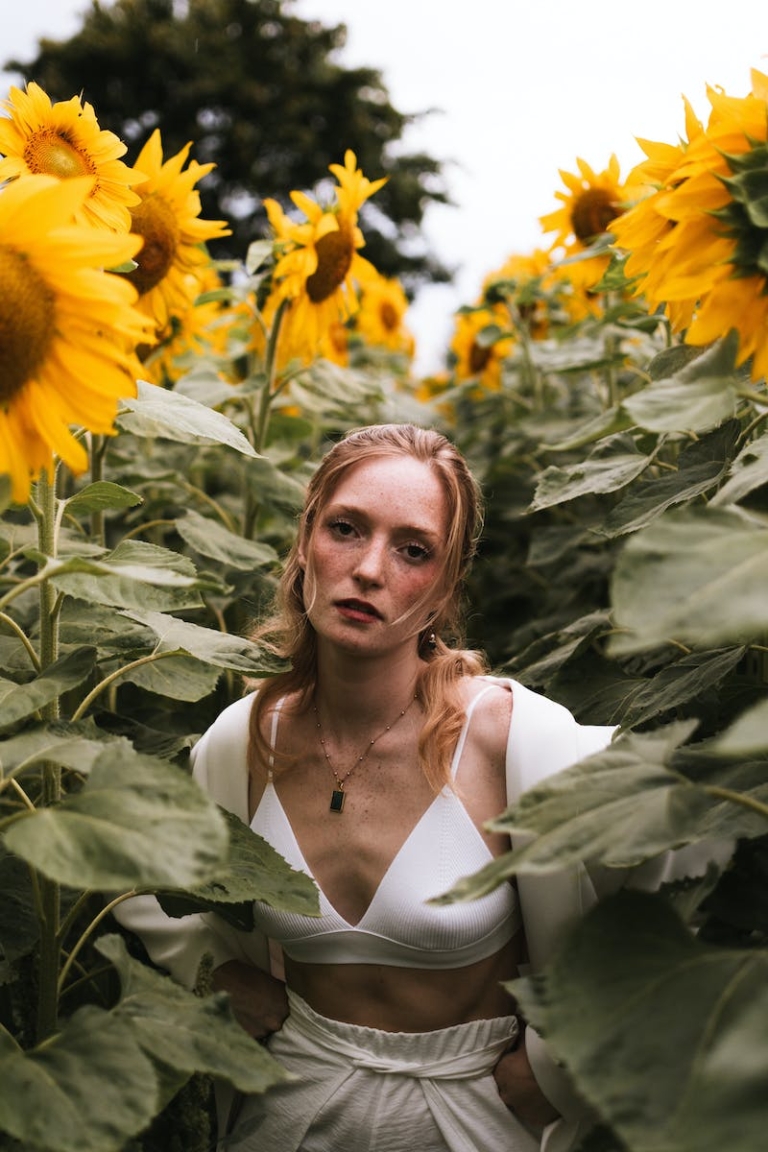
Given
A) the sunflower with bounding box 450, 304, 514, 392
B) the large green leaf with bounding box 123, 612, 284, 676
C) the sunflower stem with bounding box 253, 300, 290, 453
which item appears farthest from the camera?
the sunflower with bounding box 450, 304, 514, 392

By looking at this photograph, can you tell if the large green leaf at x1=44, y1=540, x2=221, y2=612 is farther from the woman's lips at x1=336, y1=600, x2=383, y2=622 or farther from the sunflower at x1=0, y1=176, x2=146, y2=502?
the woman's lips at x1=336, y1=600, x2=383, y2=622

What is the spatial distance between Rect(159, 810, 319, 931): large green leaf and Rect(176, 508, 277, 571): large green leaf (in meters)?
0.86

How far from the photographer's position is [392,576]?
1.79m

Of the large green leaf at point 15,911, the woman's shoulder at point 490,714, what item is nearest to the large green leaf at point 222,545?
the woman's shoulder at point 490,714

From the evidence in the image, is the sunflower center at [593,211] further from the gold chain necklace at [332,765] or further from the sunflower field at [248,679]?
the gold chain necklace at [332,765]

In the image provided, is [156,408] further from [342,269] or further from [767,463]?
[342,269]

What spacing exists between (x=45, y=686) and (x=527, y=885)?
0.76 meters

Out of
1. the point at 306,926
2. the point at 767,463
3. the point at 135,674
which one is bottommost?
the point at 306,926

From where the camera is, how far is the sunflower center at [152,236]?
2225 mm

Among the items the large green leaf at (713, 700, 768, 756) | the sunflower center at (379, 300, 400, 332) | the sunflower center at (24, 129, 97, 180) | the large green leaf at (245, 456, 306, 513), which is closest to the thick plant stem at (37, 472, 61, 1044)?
the sunflower center at (24, 129, 97, 180)

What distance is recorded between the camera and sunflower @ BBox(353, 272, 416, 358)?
5.55 meters

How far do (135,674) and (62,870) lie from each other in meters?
0.65

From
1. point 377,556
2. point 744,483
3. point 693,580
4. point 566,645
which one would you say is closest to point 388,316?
point 566,645

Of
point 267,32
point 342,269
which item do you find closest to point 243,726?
point 342,269
